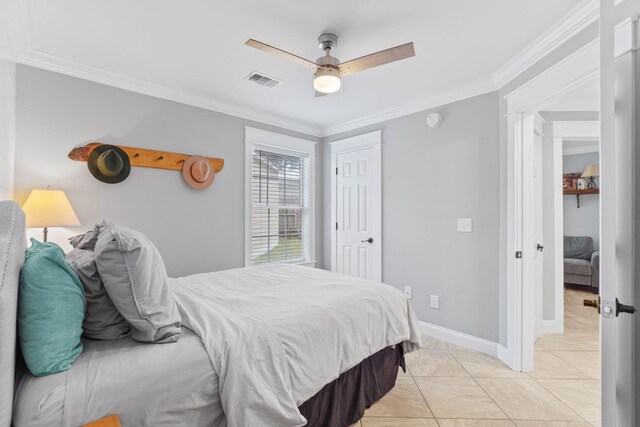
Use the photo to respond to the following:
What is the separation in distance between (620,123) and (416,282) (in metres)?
2.36

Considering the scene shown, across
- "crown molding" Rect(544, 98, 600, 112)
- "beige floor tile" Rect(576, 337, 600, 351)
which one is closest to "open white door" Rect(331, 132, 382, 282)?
"crown molding" Rect(544, 98, 600, 112)

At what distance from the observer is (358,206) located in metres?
3.96

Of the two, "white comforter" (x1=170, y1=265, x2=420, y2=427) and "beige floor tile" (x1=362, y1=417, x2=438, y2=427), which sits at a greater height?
"white comforter" (x1=170, y1=265, x2=420, y2=427)

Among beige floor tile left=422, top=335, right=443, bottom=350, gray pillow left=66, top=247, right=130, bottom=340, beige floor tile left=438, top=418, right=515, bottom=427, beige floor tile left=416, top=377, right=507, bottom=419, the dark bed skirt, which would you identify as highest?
gray pillow left=66, top=247, right=130, bottom=340

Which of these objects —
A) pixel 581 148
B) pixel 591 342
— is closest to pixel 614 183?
pixel 591 342

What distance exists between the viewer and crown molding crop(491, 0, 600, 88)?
1.81m

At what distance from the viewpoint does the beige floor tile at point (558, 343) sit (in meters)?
2.93

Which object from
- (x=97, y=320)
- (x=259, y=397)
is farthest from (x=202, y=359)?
(x=97, y=320)

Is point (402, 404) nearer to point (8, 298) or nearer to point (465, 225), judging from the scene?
point (465, 225)

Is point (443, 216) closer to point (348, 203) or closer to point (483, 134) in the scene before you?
point (483, 134)

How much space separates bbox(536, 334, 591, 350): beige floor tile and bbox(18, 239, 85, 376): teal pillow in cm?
372

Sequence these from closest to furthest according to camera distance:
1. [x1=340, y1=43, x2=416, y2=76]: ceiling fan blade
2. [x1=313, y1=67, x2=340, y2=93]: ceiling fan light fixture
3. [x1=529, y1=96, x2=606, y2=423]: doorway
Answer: [x1=340, y1=43, x2=416, y2=76]: ceiling fan blade → [x1=313, y1=67, x2=340, y2=93]: ceiling fan light fixture → [x1=529, y1=96, x2=606, y2=423]: doorway

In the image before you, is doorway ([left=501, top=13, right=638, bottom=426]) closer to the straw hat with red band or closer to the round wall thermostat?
the round wall thermostat

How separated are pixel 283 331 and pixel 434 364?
6.04 ft
